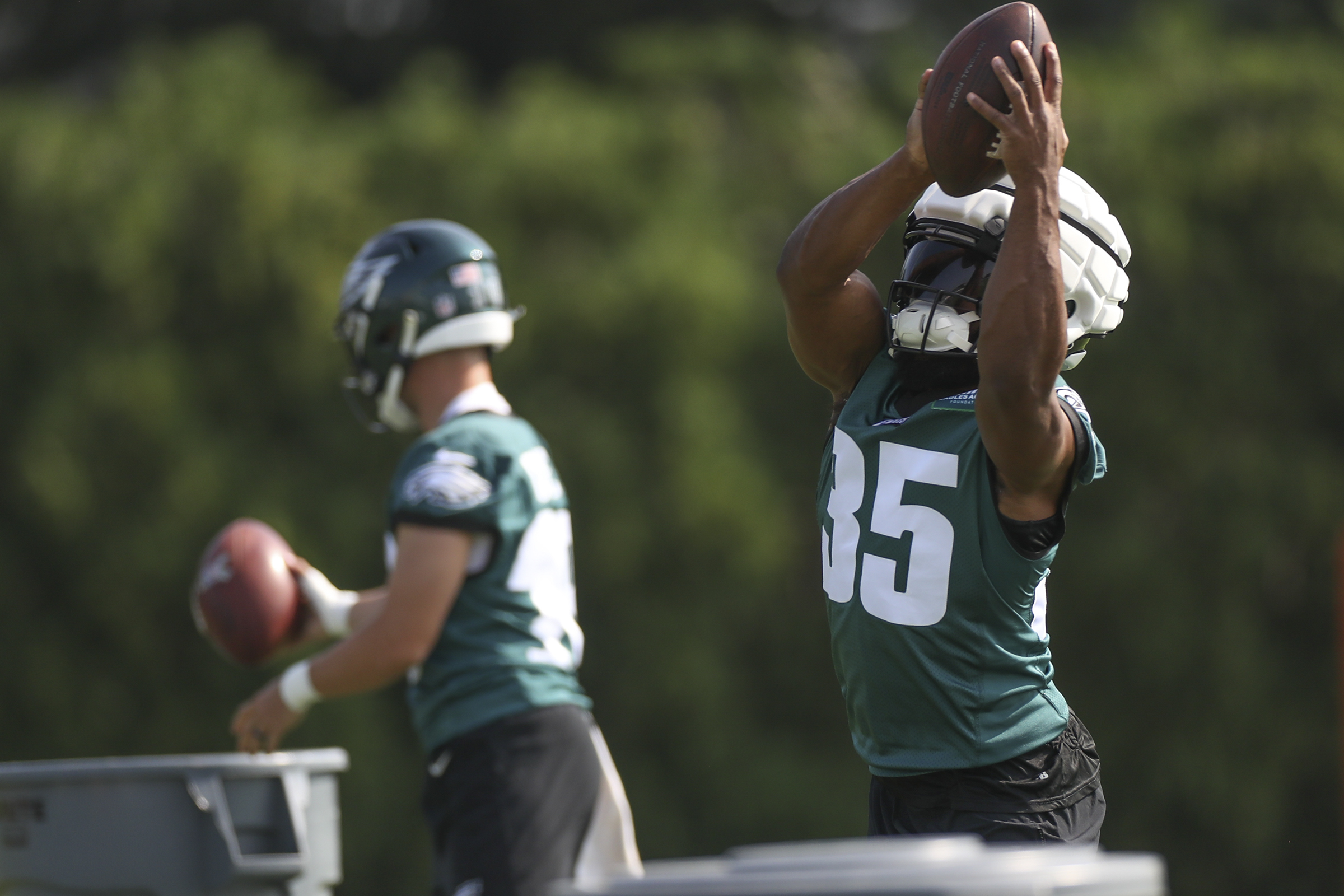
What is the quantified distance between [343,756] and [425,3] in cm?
982

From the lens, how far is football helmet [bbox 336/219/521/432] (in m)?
3.62

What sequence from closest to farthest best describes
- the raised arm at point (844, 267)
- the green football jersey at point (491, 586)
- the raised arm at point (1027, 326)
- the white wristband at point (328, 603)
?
the raised arm at point (1027, 326) → the raised arm at point (844, 267) → the green football jersey at point (491, 586) → the white wristband at point (328, 603)

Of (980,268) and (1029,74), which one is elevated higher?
(1029,74)

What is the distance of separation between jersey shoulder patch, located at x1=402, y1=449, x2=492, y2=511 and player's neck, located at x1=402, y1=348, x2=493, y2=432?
348 millimetres

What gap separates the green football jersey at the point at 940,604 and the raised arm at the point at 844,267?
0.25 m

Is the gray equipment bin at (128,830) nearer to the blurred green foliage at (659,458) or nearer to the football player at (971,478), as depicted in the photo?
the football player at (971,478)

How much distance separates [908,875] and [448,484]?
1870 mm

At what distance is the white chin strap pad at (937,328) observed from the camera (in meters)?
2.59

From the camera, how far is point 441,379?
3621 millimetres

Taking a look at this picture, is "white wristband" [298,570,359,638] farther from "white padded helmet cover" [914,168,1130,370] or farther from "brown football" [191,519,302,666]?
"white padded helmet cover" [914,168,1130,370]

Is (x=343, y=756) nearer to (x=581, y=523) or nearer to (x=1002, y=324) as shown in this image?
(x=1002, y=324)

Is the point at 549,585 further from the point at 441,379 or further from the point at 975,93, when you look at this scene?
the point at 975,93

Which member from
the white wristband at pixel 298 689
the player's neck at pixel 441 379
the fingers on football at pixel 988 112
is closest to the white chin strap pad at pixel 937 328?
the fingers on football at pixel 988 112

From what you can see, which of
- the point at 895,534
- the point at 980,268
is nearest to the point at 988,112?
the point at 980,268
